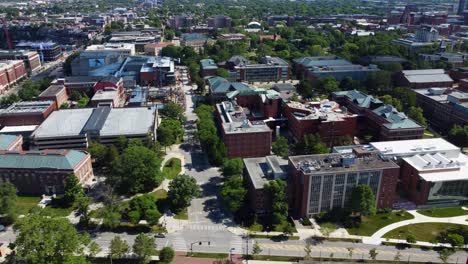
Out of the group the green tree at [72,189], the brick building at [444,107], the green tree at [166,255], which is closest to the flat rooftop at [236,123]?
the green tree at [72,189]

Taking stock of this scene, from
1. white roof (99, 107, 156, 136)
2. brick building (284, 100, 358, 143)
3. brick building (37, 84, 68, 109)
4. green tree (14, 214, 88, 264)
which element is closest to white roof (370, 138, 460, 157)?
brick building (284, 100, 358, 143)

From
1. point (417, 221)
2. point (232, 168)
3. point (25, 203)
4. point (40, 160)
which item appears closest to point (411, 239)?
point (417, 221)

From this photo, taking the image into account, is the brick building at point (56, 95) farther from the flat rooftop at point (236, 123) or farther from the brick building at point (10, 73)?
the flat rooftop at point (236, 123)

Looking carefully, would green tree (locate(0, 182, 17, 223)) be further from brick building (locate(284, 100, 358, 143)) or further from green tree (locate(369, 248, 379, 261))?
brick building (locate(284, 100, 358, 143))

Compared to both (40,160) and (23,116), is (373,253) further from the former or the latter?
(23,116)

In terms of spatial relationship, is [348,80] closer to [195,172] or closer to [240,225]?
[195,172]
